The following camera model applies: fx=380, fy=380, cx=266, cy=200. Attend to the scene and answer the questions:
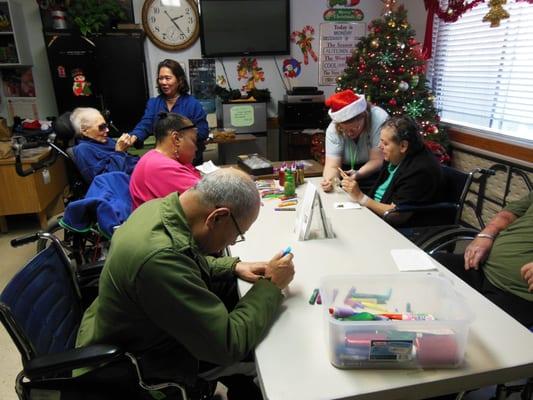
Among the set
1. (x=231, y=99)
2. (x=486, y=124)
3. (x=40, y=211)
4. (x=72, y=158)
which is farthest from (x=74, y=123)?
(x=486, y=124)

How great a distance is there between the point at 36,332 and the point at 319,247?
0.99 metres

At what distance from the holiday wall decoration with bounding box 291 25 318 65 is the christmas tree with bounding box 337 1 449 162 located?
981 millimetres

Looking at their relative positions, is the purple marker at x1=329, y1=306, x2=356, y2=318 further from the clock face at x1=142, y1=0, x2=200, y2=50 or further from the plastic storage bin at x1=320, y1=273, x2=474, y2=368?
the clock face at x1=142, y1=0, x2=200, y2=50

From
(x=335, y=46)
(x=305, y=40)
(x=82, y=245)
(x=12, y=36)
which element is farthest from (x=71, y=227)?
(x=335, y=46)

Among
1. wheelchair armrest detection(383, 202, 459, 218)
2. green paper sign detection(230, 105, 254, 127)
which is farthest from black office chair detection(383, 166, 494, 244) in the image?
green paper sign detection(230, 105, 254, 127)

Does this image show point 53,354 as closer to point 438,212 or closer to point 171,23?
point 438,212

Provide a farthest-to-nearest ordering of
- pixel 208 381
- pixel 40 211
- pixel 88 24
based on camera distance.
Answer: pixel 88 24, pixel 40 211, pixel 208 381

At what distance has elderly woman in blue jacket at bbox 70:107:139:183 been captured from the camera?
7.50 ft

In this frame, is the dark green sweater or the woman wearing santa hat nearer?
the dark green sweater

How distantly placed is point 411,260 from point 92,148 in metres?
1.92

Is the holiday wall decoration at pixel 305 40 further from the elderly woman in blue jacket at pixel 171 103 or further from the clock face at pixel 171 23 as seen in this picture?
the elderly woman in blue jacket at pixel 171 103

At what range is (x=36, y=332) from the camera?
1093mm

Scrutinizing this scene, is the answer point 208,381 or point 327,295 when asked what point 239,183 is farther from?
point 208,381

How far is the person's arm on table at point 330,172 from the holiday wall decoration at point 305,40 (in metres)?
2.61
